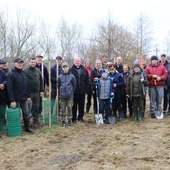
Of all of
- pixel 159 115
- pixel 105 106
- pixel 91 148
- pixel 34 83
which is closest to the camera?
pixel 91 148

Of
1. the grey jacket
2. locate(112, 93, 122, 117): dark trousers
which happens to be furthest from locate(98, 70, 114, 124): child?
the grey jacket

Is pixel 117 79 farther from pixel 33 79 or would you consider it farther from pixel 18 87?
pixel 18 87

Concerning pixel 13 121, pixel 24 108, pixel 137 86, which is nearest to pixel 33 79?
pixel 24 108

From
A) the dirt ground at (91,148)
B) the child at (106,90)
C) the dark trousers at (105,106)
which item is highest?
the child at (106,90)

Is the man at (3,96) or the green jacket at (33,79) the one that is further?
the green jacket at (33,79)

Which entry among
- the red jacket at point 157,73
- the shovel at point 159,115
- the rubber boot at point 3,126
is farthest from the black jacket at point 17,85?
the shovel at point 159,115

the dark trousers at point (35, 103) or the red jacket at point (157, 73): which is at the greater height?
the red jacket at point (157, 73)

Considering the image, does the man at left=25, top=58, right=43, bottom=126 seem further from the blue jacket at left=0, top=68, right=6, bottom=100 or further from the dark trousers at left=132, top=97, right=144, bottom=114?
the dark trousers at left=132, top=97, right=144, bottom=114

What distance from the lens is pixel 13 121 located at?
6523 millimetres

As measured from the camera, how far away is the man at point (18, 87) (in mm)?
6457

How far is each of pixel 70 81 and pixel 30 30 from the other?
2186 centimetres

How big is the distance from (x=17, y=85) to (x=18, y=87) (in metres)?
0.06

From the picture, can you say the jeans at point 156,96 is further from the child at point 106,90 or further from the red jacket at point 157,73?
the child at point 106,90

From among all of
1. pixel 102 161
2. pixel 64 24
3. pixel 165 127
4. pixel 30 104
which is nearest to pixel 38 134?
pixel 30 104
